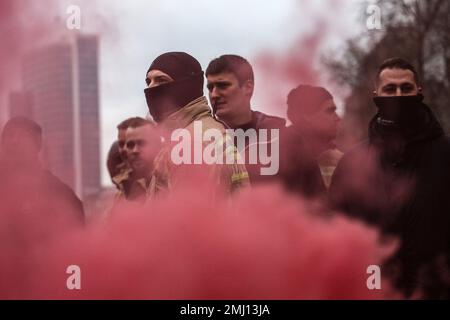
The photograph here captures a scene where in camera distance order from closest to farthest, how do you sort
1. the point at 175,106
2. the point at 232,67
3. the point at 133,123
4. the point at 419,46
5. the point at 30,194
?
the point at 175,106
the point at 232,67
the point at 30,194
the point at 133,123
the point at 419,46

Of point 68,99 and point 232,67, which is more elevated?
point 232,67

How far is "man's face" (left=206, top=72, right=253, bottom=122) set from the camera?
17.0 feet

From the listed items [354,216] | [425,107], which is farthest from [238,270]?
[425,107]

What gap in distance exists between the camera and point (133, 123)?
630 centimetres

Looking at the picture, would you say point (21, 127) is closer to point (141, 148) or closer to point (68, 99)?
point (68, 99)

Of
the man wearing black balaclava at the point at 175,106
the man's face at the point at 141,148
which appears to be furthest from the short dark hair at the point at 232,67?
the man's face at the point at 141,148

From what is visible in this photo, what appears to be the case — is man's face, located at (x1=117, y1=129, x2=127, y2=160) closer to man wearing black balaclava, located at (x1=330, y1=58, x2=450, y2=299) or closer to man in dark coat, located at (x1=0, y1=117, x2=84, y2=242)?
man in dark coat, located at (x1=0, y1=117, x2=84, y2=242)

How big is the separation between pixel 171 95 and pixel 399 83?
1365mm

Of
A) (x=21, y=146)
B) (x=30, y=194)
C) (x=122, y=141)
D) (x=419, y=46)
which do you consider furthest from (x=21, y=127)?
(x=419, y=46)

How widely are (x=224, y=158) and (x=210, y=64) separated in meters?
0.89

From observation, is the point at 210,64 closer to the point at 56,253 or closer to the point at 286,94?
the point at 286,94

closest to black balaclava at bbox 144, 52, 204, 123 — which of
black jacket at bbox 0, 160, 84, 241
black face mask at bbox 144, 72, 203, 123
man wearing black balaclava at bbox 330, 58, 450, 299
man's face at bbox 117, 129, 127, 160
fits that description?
black face mask at bbox 144, 72, 203, 123

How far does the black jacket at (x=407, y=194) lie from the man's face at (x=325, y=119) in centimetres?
50

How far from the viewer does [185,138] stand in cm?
473
